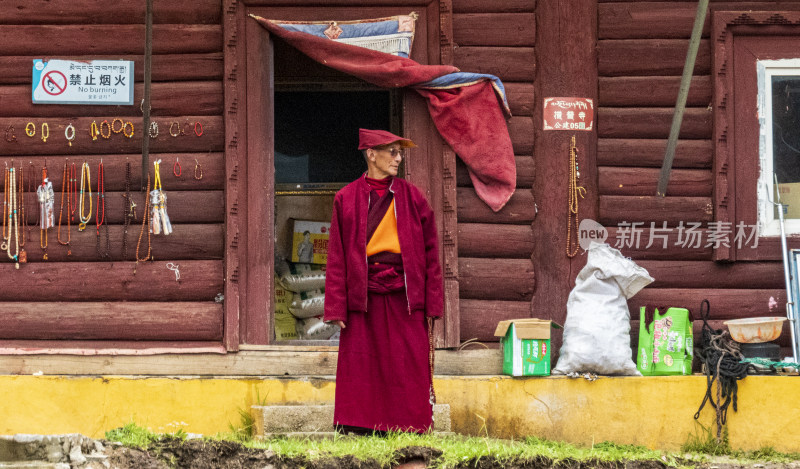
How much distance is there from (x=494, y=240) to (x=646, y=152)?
1289mm

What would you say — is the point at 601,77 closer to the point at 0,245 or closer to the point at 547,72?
the point at 547,72

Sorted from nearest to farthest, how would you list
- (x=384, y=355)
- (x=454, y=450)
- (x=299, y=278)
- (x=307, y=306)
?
(x=454, y=450) → (x=384, y=355) → (x=307, y=306) → (x=299, y=278)

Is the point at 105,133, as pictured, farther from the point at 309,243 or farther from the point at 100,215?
the point at 309,243

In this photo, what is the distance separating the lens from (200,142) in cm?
786

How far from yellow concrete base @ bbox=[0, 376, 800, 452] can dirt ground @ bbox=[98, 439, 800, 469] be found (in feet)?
5.05

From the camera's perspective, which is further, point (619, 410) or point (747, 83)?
point (747, 83)

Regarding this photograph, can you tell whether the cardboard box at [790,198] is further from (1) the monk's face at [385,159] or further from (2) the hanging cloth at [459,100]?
(1) the monk's face at [385,159]

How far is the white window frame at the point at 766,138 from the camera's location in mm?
8008

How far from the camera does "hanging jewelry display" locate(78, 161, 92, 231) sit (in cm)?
783

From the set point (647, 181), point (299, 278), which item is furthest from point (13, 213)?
point (647, 181)

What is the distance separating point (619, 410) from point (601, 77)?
7.90 ft

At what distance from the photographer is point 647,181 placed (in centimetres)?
799

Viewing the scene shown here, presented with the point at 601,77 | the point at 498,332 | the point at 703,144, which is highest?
the point at 601,77

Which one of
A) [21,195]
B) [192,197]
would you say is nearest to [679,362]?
[192,197]
